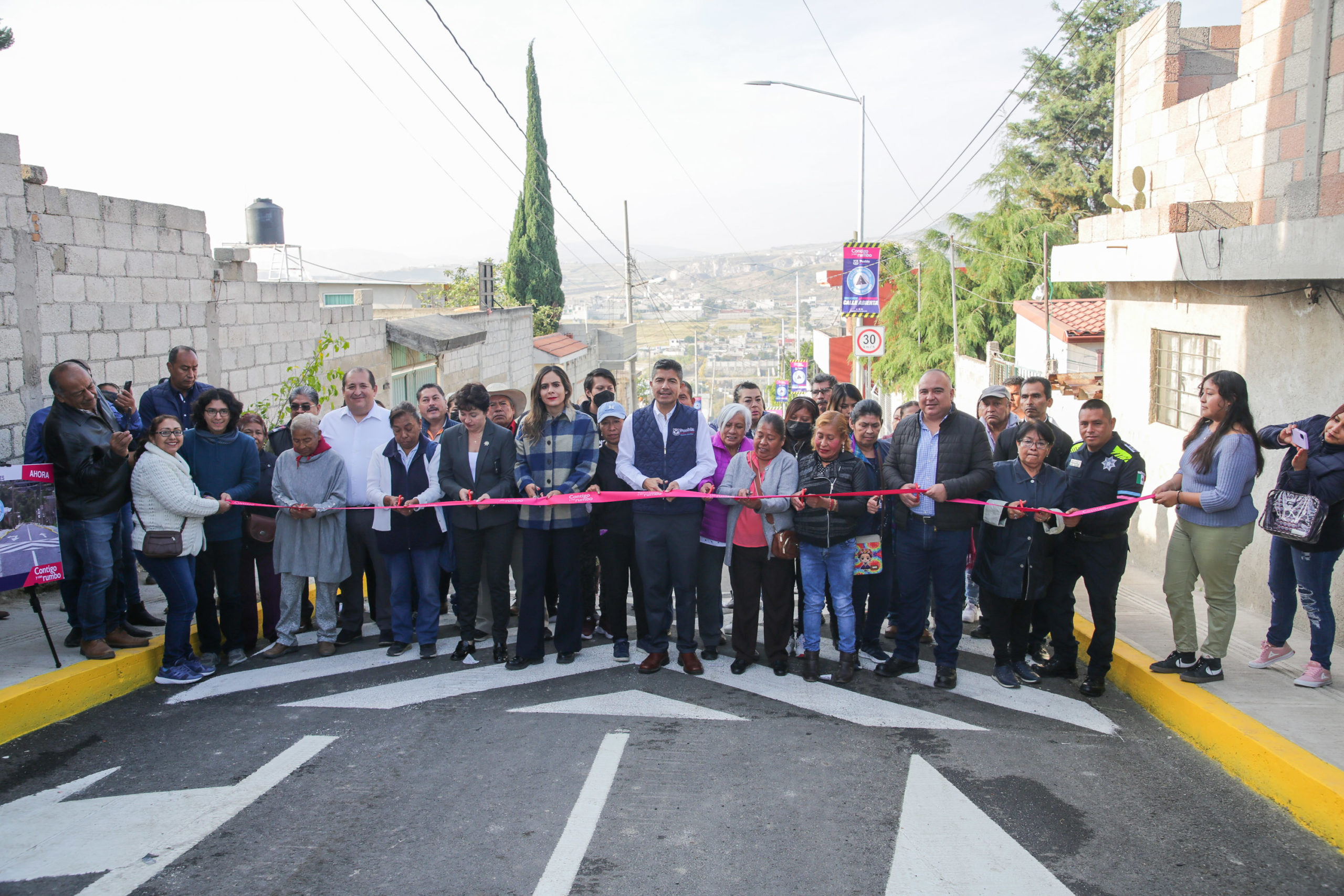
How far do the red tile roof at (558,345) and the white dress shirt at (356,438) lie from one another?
19.6 meters

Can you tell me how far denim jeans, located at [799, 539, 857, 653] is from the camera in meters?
6.08

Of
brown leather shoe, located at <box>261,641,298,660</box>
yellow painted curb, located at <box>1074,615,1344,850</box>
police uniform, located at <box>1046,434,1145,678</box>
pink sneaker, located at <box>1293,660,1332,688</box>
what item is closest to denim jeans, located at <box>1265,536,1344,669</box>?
pink sneaker, located at <box>1293,660,1332,688</box>

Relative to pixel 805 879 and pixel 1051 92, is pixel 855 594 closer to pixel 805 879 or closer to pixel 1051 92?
pixel 805 879

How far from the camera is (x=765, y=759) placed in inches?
189

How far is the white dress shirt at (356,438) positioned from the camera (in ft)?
23.2

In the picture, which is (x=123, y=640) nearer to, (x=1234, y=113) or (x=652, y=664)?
(x=652, y=664)

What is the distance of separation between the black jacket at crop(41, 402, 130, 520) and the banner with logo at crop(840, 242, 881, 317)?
55.2ft

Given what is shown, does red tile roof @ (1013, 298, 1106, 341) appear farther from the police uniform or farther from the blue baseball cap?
the blue baseball cap

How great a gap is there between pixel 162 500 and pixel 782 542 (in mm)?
3964

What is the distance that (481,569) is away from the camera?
6621 millimetres

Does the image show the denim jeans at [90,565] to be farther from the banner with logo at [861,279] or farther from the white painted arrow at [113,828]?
the banner with logo at [861,279]

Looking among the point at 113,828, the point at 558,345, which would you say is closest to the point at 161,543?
the point at 113,828

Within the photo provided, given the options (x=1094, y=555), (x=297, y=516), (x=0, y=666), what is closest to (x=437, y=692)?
(x=297, y=516)

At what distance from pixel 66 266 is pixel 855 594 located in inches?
291
